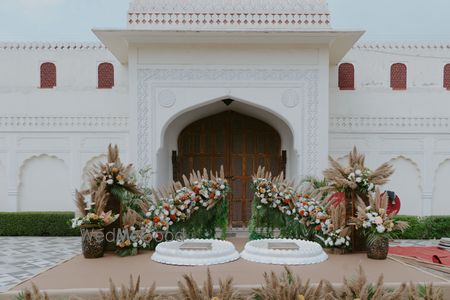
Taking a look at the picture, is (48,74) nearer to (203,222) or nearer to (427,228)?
(203,222)

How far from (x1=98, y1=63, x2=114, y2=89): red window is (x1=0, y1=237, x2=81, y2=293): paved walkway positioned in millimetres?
3866

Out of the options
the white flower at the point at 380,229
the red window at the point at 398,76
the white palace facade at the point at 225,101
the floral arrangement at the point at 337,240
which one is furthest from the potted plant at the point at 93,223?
the red window at the point at 398,76

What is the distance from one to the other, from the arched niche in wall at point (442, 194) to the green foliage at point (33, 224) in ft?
26.1

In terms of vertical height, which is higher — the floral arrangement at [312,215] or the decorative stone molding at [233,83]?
the decorative stone molding at [233,83]

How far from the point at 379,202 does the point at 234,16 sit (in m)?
4.90

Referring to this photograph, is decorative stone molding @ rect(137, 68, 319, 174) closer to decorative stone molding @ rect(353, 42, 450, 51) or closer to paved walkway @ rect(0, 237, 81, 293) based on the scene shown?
paved walkway @ rect(0, 237, 81, 293)

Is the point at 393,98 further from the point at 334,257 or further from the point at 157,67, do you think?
the point at 334,257

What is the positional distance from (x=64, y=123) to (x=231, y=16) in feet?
14.5

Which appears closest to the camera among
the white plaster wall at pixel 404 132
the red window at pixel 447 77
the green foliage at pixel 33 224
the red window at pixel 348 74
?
the green foliage at pixel 33 224

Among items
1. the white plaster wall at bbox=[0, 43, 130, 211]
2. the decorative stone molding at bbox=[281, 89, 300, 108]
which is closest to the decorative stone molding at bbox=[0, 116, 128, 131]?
the white plaster wall at bbox=[0, 43, 130, 211]

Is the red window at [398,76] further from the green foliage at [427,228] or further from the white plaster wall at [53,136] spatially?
the white plaster wall at [53,136]

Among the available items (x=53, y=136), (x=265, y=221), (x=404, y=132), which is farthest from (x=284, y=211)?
(x=53, y=136)

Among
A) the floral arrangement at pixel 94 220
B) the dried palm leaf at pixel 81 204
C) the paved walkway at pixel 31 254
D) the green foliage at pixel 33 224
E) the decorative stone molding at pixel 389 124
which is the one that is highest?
the decorative stone molding at pixel 389 124

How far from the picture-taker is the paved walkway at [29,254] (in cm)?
618
